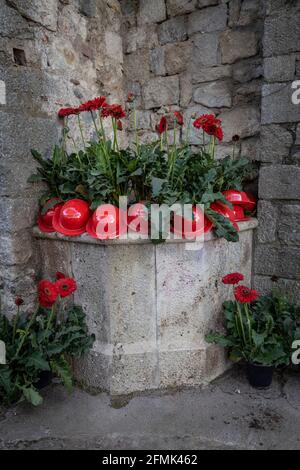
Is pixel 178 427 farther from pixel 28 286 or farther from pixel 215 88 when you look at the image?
pixel 215 88

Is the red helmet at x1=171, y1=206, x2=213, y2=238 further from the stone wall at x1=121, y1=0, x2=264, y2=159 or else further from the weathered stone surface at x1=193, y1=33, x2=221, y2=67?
the weathered stone surface at x1=193, y1=33, x2=221, y2=67

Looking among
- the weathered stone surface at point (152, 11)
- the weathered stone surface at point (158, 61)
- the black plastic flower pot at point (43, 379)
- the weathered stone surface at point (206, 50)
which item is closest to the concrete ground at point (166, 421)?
the black plastic flower pot at point (43, 379)

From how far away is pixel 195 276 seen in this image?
2342 mm

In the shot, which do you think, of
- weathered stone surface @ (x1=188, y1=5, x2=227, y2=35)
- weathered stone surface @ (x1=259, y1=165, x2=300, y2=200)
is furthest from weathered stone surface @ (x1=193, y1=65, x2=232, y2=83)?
weathered stone surface @ (x1=259, y1=165, x2=300, y2=200)

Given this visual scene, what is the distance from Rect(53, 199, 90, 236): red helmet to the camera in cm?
229

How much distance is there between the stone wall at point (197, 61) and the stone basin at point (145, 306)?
1.18 meters

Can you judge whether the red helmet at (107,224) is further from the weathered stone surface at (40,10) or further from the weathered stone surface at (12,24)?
the weathered stone surface at (40,10)

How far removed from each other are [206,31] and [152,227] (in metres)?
1.88

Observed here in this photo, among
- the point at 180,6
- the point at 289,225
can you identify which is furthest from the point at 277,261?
the point at 180,6

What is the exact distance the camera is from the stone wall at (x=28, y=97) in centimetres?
231

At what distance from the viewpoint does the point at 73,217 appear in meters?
2.29
